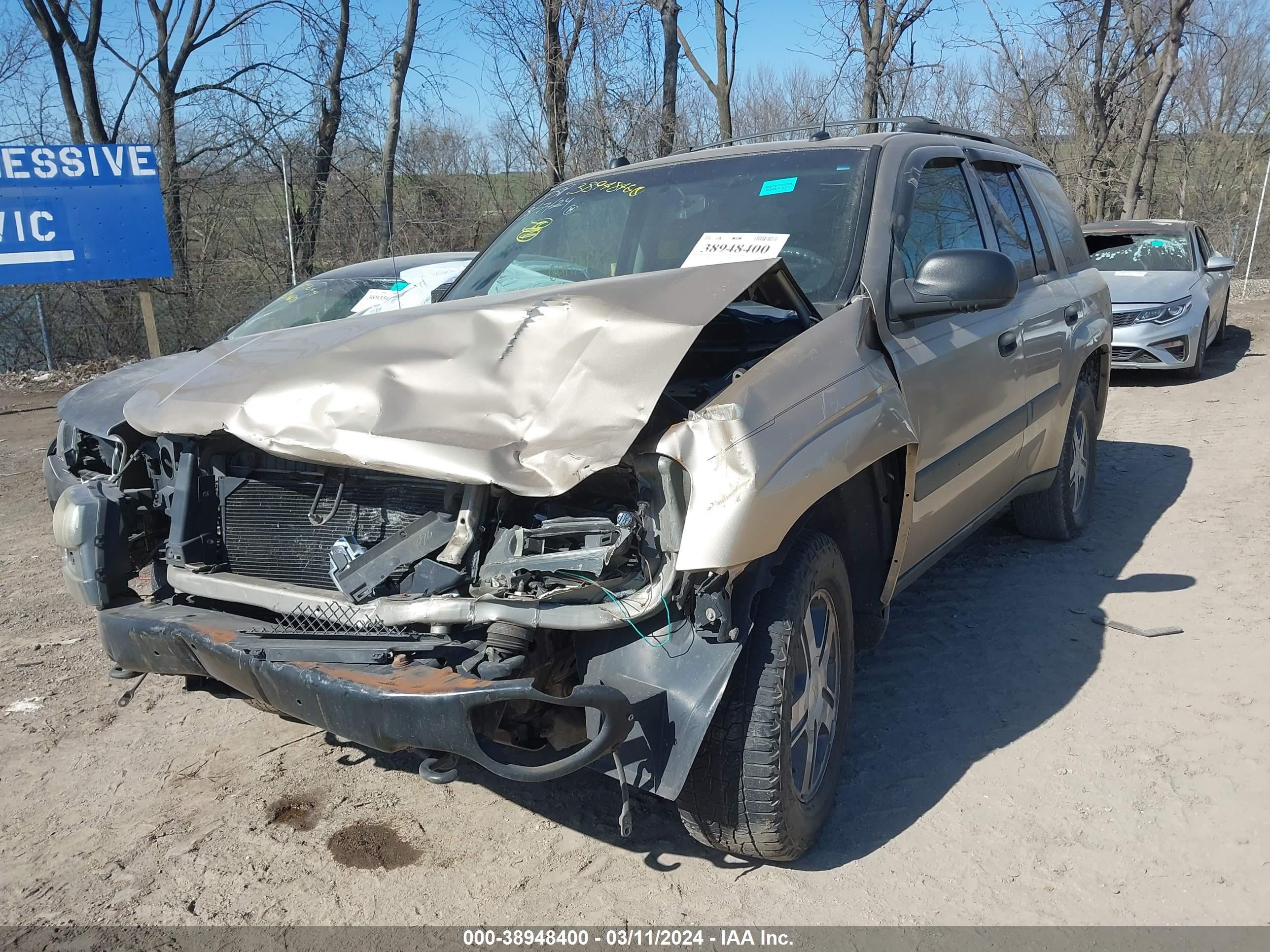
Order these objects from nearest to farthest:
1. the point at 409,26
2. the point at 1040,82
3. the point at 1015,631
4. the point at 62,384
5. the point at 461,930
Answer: the point at 461,930, the point at 1015,631, the point at 62,384, the point at 409,26, the point at 1040,82

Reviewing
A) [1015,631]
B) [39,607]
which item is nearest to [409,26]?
[39,607]

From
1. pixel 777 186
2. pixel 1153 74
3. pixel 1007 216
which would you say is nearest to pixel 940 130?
pixel 1007 216

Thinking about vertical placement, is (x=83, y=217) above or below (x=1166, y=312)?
above

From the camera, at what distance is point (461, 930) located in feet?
8.48

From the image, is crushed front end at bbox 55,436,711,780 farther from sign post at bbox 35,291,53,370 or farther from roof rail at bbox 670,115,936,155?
sign post at bbox 35,291,53,370

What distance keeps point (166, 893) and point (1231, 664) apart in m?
3.98

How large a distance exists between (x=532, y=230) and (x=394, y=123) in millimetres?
11873

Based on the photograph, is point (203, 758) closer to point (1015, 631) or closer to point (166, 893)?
point (166, 893)

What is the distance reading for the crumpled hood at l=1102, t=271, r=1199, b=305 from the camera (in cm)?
1055

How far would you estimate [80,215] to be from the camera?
1077 centimetres

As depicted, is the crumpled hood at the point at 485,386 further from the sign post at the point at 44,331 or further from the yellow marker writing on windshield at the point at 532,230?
the sign post at the point at 44,331

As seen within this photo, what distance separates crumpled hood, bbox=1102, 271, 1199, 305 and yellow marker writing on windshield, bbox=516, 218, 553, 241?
8.11 m

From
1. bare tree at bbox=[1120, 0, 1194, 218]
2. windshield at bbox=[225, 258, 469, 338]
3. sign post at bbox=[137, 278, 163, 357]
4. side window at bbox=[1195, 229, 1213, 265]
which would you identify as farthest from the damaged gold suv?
bare tree at bbox=[1120, 0, 1194, 218]

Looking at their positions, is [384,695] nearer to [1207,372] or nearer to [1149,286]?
[1149,286]
